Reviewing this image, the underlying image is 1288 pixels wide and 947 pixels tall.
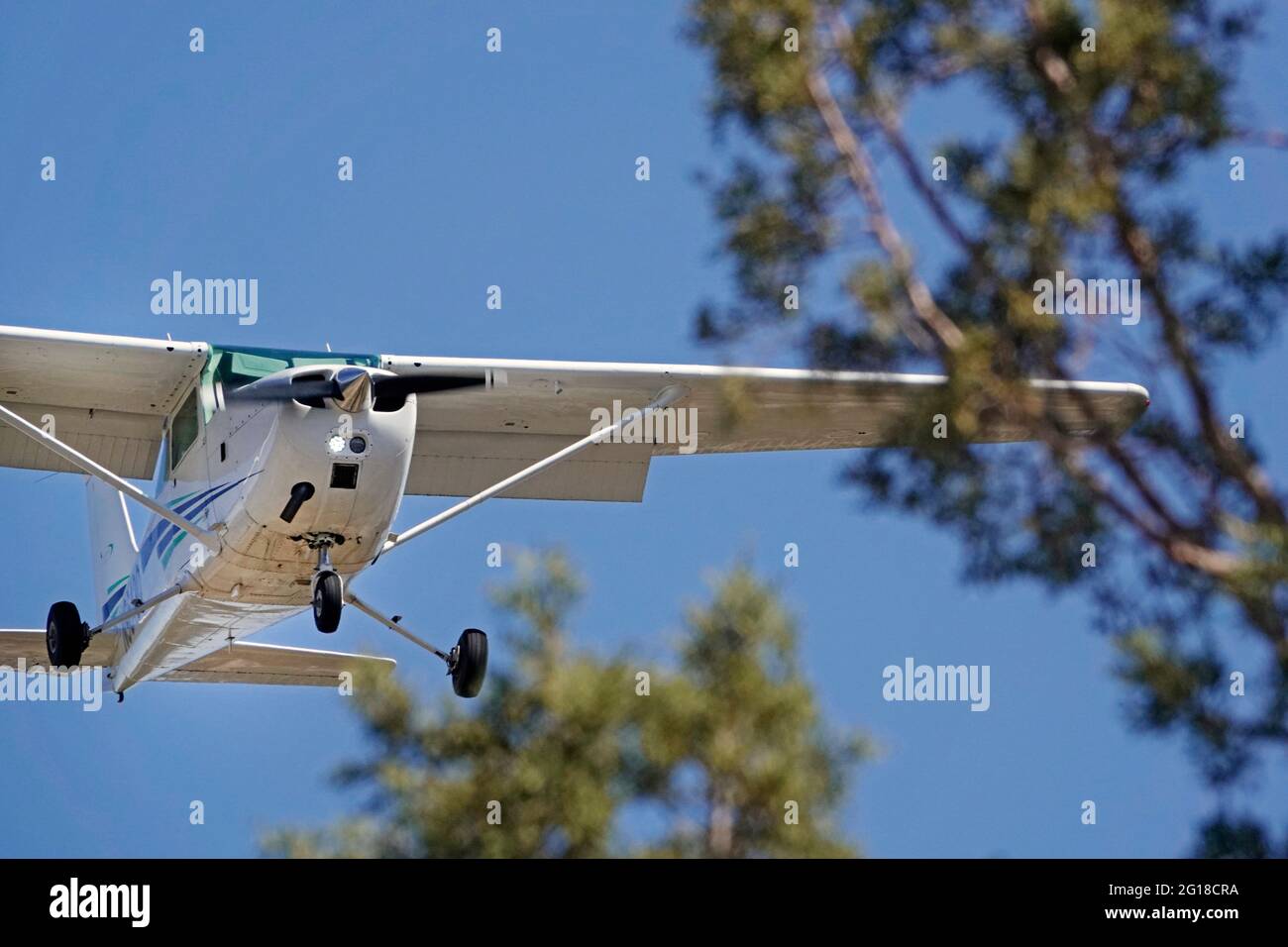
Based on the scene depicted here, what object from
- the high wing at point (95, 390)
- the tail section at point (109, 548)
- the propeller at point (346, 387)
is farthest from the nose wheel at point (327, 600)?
the tail section at point (109, 548)

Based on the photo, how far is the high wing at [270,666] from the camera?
14.0 m

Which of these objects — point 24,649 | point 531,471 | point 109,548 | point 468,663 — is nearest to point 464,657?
point 468,663

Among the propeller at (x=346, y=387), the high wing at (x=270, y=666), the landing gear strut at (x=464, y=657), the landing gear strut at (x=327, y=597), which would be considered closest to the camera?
the propeller at (x=346, y=387)

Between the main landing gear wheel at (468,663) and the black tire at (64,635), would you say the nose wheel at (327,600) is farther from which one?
the black tire at (64,635)

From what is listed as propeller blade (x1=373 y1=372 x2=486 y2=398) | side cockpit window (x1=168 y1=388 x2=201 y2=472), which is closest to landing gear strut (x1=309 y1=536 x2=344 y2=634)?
propeller blade (x1=373 y1=372 x2=486 y2=398)

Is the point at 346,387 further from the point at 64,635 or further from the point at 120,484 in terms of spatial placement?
the point at 64,635

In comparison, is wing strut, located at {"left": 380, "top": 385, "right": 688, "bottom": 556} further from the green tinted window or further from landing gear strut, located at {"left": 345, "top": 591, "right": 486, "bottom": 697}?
the green tinted window

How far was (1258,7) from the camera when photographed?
4793mm

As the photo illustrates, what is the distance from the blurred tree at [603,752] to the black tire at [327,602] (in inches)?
37.3

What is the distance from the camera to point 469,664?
1329 centimetres

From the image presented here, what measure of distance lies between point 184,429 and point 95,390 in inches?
47.1

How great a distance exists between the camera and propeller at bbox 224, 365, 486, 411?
36.7ft
